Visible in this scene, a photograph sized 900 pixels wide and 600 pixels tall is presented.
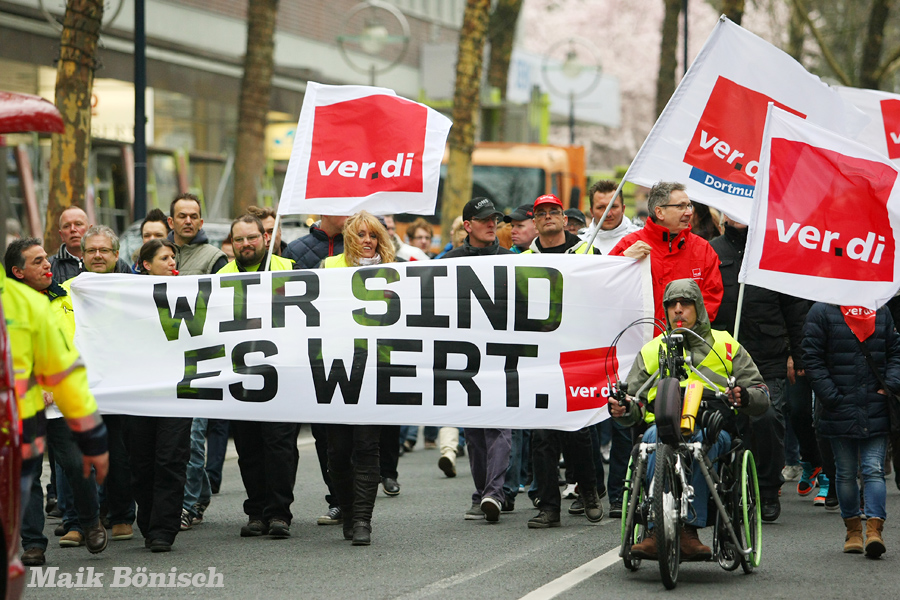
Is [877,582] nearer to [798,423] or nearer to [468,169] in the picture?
[798,423]

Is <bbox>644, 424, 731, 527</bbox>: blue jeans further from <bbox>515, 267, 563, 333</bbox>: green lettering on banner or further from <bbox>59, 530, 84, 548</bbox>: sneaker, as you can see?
<bbox>59, 530, 84, 548</bbox>: sneaker

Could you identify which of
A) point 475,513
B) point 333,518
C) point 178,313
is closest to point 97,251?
point 178,313

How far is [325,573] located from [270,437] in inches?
54.3

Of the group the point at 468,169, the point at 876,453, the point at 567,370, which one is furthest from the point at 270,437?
the point at 468,169

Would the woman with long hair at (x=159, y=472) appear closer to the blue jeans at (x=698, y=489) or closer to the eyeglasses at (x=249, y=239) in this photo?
the eyeglasses at (x=249, y=239)

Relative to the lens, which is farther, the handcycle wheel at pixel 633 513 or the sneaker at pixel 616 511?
the sneaker at pixel 616 511

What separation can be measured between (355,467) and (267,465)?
587mm

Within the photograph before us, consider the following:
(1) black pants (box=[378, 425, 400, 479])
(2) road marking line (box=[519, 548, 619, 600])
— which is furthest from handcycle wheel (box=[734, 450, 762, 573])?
(1) black pants (box=[378, 425, 400, 479])

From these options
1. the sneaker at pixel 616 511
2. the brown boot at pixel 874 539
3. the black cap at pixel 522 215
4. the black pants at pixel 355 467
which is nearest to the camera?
the brown boot at pixel 874 539

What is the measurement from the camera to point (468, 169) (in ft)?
70.3

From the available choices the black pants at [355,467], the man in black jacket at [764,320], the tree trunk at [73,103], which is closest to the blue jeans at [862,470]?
the man in black jacket at [764,320]

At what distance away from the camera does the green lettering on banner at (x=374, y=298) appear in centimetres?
862

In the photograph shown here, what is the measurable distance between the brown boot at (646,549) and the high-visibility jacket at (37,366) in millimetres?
2837

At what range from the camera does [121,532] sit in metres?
8.66
